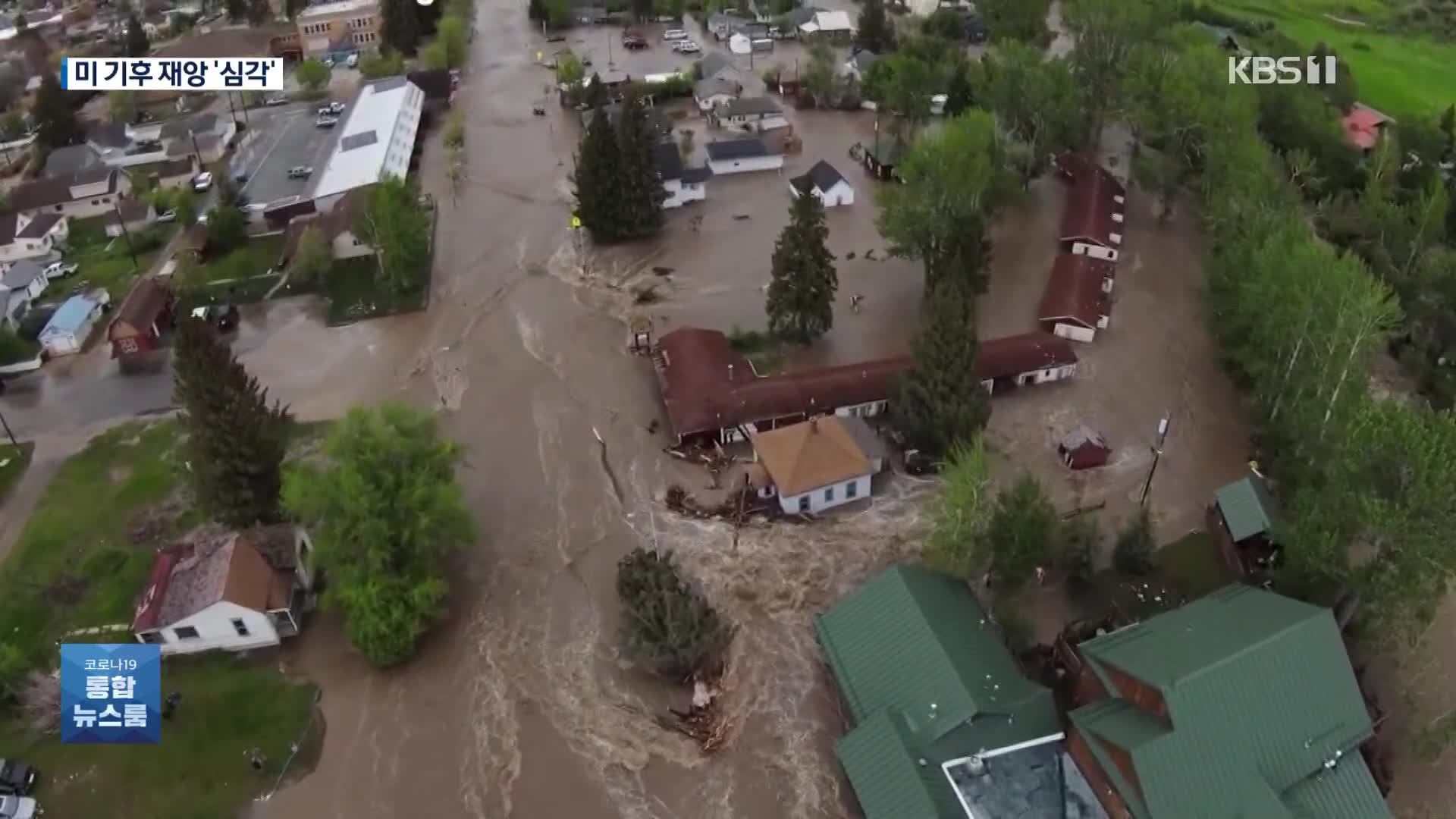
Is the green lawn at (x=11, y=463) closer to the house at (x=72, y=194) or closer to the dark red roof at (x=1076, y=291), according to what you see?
the house at (x=72, y=194)

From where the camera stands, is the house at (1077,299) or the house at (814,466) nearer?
the house at (814,466)

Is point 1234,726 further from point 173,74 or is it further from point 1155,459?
point 173,74

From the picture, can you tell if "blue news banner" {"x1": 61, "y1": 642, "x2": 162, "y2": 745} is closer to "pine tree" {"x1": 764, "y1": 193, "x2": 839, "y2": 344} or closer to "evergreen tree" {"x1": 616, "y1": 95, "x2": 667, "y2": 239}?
"pine tree" {"x1": 764, "y1": 193, "x2": 839, "y2": 344}

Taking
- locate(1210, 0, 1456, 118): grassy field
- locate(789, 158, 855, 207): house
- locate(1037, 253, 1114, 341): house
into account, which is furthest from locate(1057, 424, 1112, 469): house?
locate(1210, 0, 1456, 118): grassy field

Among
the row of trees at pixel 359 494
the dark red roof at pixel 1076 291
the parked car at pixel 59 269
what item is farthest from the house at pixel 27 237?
the dark red roof at pixel 1076 291

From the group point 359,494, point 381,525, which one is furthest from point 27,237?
point 381,525
